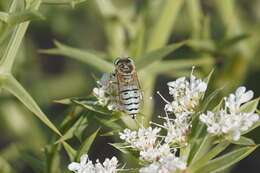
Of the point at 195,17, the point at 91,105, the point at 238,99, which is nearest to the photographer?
the point at 238,99

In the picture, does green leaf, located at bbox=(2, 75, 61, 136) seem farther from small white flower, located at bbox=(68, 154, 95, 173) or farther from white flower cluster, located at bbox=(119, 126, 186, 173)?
white flower cluster, located at bbox=(119, 126, 186, 173)

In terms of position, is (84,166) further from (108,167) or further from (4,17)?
(4,17)

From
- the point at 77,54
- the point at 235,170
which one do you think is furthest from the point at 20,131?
the point at 235,170

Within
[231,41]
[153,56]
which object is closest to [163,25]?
[231,41]

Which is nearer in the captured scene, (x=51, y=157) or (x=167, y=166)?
(x=167, y=166)

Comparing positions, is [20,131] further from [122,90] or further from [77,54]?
[122,90]

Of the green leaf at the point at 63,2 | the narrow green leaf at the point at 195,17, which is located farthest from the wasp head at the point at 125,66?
the narrow green leaf at the point at 195,17

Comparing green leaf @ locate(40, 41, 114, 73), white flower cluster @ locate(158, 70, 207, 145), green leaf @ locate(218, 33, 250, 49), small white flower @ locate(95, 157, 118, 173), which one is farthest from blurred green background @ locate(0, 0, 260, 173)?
white flower cluster @ locate(158, 70, 207, 145)
